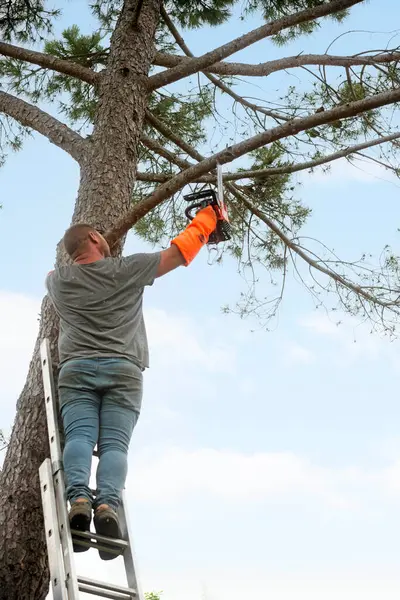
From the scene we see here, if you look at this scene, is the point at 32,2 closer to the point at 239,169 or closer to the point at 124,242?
the point at 239,169

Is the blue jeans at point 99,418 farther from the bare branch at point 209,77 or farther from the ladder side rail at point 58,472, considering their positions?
the bare branch at point 209,77

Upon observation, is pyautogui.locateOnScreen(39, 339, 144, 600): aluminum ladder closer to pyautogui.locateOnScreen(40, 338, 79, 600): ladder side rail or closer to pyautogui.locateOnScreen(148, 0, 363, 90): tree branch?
pyautogui.locateOnScreen(40, 338, 79, 600): ladder side rail

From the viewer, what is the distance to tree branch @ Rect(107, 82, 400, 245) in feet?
11.6

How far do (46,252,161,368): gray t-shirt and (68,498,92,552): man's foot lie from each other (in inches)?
23.8

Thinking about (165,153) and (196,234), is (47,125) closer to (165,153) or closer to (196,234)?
(165,153)

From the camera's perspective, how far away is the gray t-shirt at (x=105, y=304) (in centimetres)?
302

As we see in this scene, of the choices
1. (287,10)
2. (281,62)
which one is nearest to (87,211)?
(281,62)

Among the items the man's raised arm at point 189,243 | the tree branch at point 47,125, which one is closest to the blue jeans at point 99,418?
the man's raised arm at point 189,243

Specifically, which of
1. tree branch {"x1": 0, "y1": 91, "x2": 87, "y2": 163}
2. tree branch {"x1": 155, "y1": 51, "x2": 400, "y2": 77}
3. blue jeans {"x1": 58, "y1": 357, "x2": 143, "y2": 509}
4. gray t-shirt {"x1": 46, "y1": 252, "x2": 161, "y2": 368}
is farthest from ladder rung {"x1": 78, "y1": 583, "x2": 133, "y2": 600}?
tree branch {"x1": 155, "y1": 51, "x2": 400, "y2": 77}

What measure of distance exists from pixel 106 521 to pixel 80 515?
0.09 metres

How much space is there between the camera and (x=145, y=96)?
15.6ft

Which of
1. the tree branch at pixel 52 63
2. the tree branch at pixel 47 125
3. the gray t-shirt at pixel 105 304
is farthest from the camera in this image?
the tree branch at pixel 52 63

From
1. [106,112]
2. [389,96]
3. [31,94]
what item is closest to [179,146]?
[106,112]

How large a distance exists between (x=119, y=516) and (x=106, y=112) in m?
2.50
